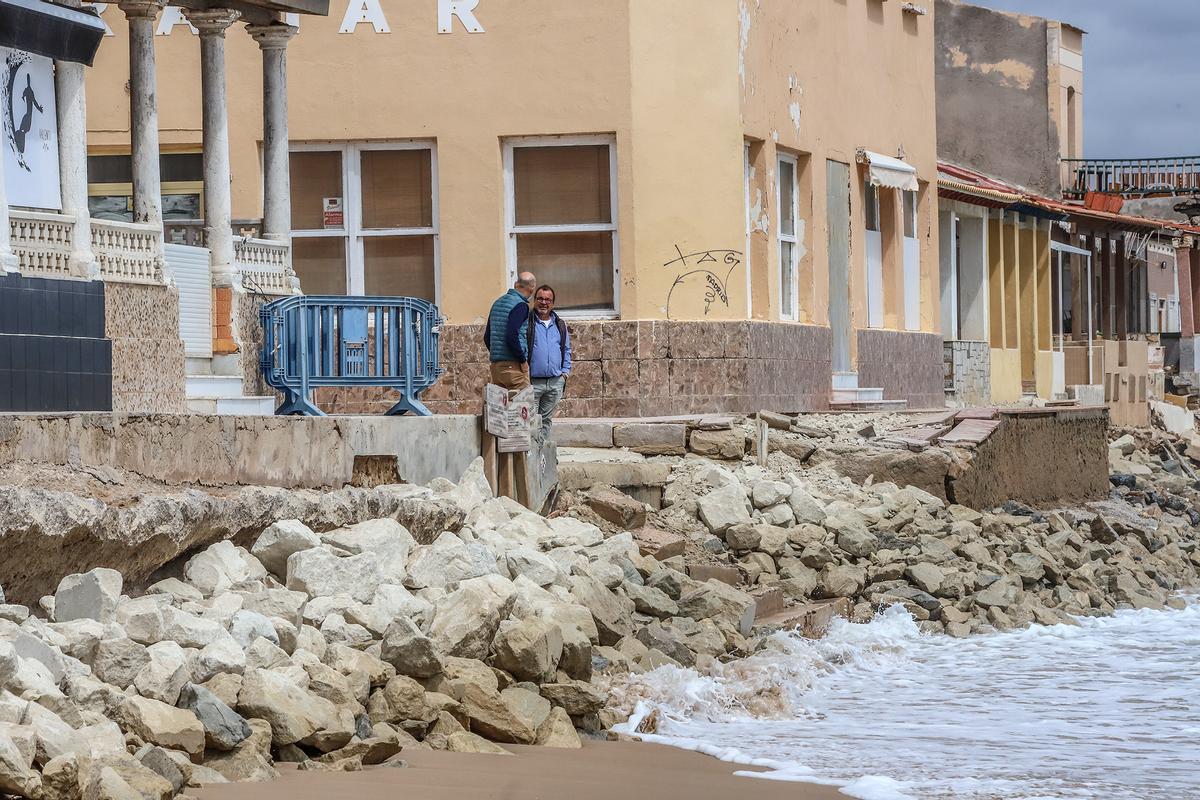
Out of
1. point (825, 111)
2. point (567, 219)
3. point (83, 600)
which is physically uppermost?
point (825, 111)

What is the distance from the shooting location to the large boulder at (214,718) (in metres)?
7.94

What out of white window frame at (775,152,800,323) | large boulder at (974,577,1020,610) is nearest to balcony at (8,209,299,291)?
white window frame at (775,152,800,323)

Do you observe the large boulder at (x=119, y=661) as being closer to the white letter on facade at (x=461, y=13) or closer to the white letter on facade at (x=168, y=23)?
the white letter on facade at (x=461, y=13)

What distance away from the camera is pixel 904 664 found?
1309 cm

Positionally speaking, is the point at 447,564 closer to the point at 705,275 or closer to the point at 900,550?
the point at 900,550

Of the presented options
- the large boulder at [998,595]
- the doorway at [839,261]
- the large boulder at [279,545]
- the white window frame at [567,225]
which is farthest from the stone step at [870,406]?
the large boulder at [279,545]

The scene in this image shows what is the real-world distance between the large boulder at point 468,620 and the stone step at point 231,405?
368cm

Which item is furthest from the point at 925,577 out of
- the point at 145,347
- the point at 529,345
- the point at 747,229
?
the point at 145,347

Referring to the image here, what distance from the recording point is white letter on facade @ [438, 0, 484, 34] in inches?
715

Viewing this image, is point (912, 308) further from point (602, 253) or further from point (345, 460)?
point (345, 460)

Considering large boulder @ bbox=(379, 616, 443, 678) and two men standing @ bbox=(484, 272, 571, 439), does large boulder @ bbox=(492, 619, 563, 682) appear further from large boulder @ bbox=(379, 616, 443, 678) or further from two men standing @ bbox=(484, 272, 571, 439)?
two men standing @ bbox=(484, 272, 571, 439)

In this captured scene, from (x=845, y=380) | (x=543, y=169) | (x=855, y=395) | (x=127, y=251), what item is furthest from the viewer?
(x=845, y=380)

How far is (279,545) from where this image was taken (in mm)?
10227

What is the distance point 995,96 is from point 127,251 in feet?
90.2
